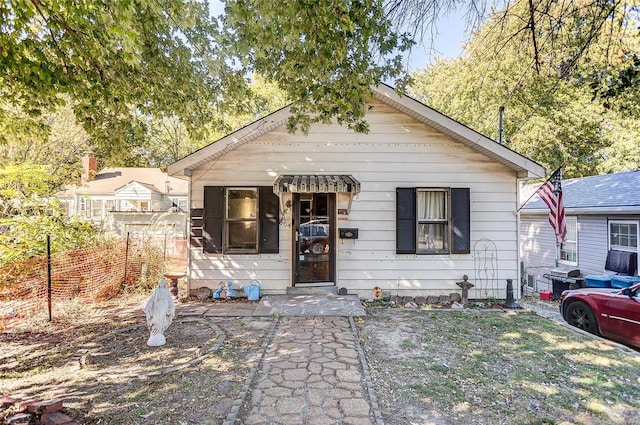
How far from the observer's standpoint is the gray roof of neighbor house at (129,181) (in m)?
23.6

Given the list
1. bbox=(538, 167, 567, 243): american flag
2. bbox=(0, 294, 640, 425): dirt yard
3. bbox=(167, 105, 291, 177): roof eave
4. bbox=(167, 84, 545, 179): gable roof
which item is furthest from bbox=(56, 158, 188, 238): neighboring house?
bbox=(538, 167, 567, 243): american flag

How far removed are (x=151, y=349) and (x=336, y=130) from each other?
555 centimetres

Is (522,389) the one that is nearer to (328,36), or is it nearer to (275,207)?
(328,36)

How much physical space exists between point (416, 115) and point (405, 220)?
7.81 ft

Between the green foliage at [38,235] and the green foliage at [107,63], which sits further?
the green foliage at [38,235]

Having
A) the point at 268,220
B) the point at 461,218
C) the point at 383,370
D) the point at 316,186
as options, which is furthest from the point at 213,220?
the point at 461,218

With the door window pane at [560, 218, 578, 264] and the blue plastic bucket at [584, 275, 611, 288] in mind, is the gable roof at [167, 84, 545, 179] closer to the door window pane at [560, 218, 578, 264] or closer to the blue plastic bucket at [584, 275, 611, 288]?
the blue plastic bucket at [584, 275, 611, 288]

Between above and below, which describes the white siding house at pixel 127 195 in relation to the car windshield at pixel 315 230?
above

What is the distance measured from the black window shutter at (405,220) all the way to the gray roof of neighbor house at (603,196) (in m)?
6.84

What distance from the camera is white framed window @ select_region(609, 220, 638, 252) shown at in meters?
9.81

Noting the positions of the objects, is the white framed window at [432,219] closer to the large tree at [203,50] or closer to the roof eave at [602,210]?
the large tree at [203,50]

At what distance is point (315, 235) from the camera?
24.7 feet

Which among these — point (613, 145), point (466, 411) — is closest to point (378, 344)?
point (466, 411)

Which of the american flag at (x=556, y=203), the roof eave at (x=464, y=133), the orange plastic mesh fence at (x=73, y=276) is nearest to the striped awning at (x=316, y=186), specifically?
the roof eave at (x=464, y=133)
